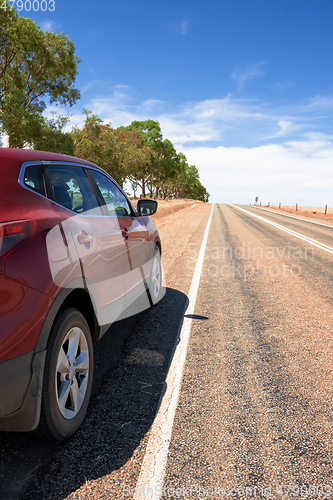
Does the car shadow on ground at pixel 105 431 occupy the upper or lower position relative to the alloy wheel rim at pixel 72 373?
lower

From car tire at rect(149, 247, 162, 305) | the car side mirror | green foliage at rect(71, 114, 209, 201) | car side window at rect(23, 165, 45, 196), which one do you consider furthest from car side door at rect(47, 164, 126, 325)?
green foliage at rect(71, 114, 209, 201)

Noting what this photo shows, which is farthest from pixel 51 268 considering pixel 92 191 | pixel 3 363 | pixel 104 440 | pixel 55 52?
pixel 55 52

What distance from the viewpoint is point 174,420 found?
9.10 ft

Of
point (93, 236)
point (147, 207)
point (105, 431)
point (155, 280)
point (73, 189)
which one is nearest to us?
point (105, 431)

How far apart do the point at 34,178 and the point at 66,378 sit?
1.37 metres

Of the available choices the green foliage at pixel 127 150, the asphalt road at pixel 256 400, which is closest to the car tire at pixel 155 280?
the asphalt road at pixel 256 400

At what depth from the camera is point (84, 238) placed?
2.81m

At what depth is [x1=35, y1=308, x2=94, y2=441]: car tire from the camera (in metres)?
2.25

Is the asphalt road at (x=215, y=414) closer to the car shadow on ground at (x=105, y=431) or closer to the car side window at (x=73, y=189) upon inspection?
the car shadow on ground at (x=105, y=431)

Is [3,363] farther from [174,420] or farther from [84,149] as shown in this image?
[84,149]

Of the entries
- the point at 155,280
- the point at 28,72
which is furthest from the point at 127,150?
the point at 155,280

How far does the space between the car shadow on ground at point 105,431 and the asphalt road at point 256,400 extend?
0.29 meters

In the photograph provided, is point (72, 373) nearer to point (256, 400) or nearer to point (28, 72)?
point (256, 400)

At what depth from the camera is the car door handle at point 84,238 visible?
274 centimetres
